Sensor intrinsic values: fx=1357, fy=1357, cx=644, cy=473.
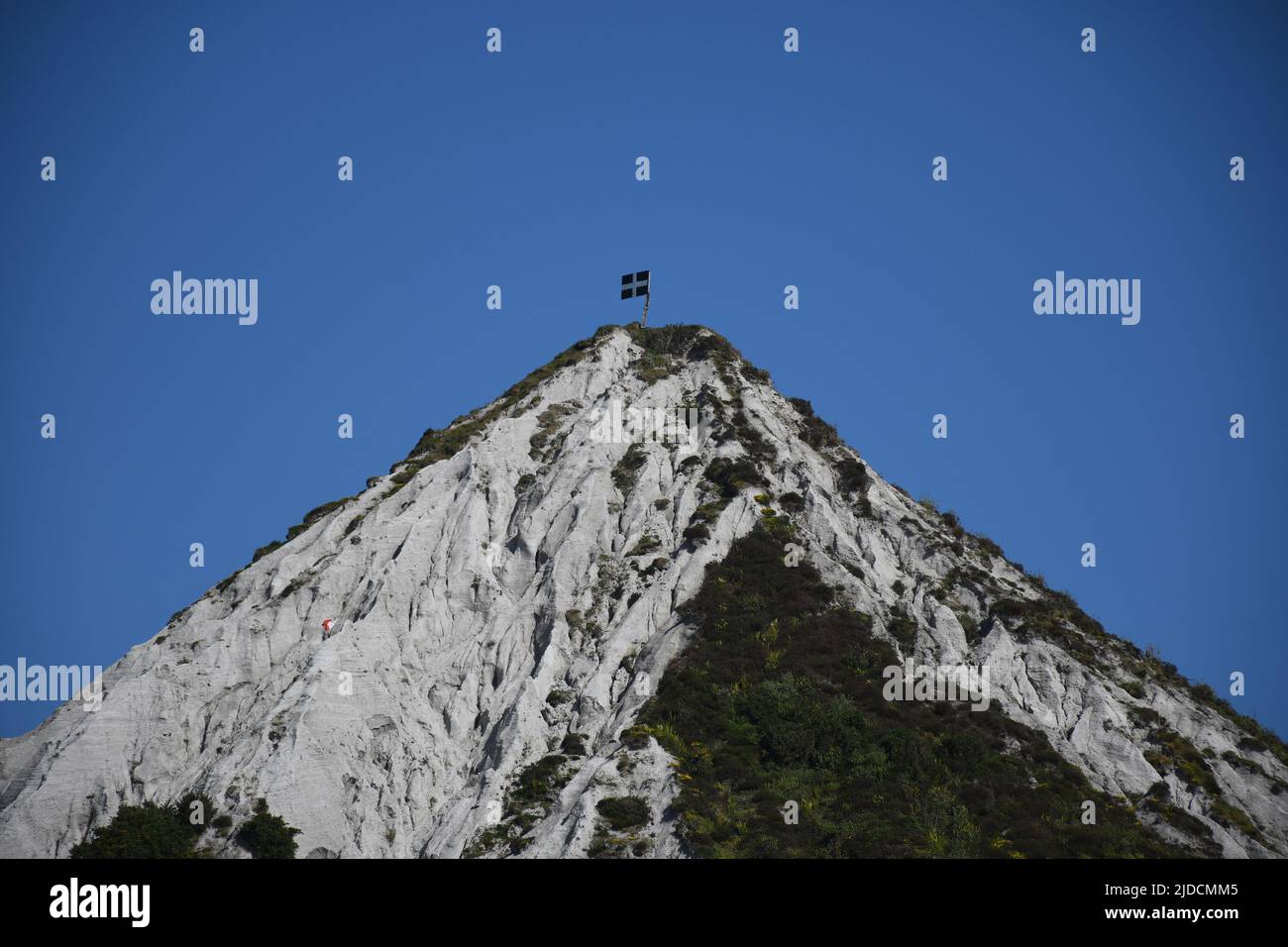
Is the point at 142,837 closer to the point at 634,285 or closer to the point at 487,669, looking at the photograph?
the point at 487,669

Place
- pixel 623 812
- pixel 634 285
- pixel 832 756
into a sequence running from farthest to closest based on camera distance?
pixel 634 285 → pixel 832 756 → pixel 623 812

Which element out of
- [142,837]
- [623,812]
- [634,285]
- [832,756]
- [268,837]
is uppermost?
[634,285]

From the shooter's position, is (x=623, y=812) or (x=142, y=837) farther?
(x=623, y=812)
